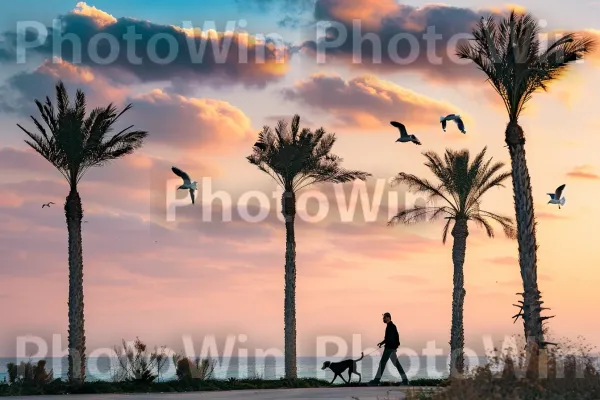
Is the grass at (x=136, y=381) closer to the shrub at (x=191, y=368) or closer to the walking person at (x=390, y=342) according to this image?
the shrub at (x=191, y=368)

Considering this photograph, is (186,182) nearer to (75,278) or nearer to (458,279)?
(75,278)

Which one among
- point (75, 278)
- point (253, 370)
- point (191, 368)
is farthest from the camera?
point (253, 370)

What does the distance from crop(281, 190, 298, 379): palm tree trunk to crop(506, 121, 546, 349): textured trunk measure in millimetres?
15883

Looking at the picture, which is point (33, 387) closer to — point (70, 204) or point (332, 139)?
point (70, 204)

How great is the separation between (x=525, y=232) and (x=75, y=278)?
15748 mm

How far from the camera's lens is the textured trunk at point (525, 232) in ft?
87.2

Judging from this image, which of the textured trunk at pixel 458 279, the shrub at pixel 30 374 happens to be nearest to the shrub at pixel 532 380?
the shrub at pixel 30 374

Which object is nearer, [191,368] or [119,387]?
[119,387]

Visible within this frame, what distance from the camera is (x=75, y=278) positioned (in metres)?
34.6

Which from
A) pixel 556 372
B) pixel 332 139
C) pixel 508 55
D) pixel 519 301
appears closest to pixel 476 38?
pixel 508 55

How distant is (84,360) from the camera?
34.1 m

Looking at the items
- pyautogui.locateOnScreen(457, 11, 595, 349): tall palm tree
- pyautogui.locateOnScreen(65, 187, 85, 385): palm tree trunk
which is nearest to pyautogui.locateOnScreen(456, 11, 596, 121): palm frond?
pyautogui.locateOnScreen(457, 11, 595, 349): tall palm tree

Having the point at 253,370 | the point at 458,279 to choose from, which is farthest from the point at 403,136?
the point at 253,370

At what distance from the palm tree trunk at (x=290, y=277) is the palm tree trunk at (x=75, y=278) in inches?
387
